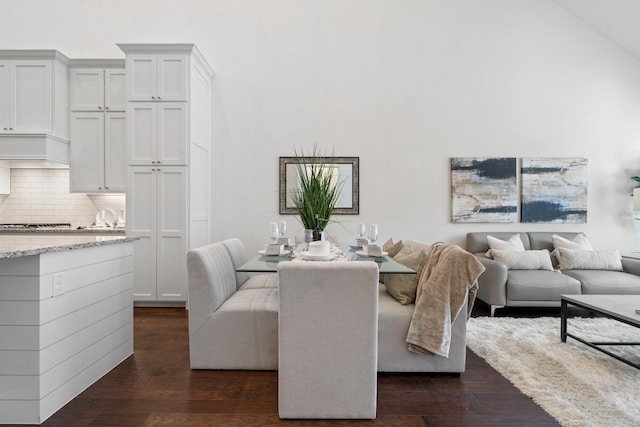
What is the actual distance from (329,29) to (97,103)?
9.82 ft

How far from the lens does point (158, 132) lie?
3.78 meters

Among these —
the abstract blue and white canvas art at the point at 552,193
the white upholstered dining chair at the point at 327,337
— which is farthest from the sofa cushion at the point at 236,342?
the abstract blue and white canvas art at the point at 552,193

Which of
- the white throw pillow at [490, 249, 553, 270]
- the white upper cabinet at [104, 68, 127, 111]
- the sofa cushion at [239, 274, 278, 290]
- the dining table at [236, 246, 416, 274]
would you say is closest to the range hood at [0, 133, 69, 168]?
the white upper cabinet at [104, 68, 127, 111]

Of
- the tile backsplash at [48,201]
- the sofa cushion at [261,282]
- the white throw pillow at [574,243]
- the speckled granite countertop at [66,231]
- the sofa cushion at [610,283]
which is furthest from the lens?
the tile backsplash at [48,201]

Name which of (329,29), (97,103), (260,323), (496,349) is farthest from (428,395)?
(97,103)

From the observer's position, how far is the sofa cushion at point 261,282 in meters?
2.98

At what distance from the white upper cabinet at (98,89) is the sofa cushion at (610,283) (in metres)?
5.44

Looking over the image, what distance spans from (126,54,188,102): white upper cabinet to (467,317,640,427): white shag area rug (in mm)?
3809

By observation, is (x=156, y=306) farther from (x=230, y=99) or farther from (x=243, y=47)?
(x=243, y=47)

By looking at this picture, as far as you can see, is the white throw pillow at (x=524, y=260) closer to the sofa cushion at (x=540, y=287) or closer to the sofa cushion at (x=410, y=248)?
the sofa cushion at (x=540, y=287)

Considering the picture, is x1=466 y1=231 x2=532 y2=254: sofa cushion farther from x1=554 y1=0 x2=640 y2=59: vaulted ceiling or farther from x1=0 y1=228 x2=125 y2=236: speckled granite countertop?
x1=0 y1=228 x2=125 y2=236: speckled granite countertop

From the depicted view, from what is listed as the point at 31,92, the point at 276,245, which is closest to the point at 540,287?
the point at 276,245

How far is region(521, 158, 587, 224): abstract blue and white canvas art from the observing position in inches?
177

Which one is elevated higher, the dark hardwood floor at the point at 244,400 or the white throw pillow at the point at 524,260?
the white throw pillow at the point at 524,260
